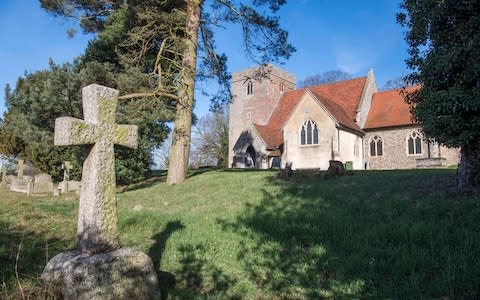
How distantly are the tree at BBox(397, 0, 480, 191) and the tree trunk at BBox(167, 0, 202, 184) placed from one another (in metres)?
8.78

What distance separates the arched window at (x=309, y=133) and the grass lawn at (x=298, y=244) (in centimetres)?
1793

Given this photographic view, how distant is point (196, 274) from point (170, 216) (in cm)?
307

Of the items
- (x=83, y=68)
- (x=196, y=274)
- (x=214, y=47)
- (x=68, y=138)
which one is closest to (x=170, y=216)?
(x=196, y=274)

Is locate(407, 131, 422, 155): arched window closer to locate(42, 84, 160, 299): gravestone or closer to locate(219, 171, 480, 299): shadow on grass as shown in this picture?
locate(219, 171, 480, 299): shadow on grass

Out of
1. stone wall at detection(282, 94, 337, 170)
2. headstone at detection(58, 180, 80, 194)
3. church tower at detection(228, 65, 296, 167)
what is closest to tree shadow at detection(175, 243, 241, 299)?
headstone at detection(58, 180, 80, 194)

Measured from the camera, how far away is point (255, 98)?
38.8 metres

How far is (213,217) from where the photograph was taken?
7.30 metres

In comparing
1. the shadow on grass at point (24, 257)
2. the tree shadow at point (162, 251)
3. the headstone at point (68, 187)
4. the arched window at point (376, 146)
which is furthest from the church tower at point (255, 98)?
the shadow on grass at point (24, 257)

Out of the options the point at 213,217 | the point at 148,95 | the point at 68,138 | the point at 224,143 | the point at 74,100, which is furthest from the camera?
the point at 224,143

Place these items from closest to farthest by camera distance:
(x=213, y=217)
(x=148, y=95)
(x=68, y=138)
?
(x=68, y=138) → (x=213, y=217) → (x=148, y=95)

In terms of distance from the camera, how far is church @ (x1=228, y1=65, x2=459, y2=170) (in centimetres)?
2611

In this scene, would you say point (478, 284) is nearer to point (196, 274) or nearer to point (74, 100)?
point (196, 274)

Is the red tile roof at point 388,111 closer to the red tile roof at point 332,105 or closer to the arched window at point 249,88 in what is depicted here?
the red tile roof at point 332,105

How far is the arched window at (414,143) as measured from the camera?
2758 centimetres
